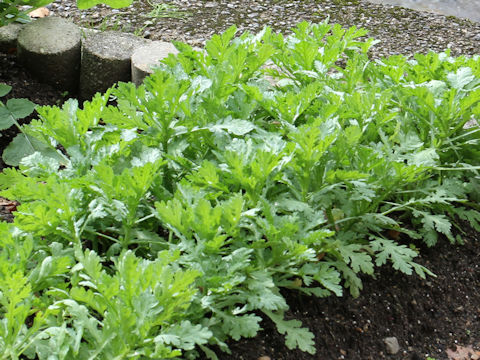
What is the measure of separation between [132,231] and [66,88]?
2.14 metres

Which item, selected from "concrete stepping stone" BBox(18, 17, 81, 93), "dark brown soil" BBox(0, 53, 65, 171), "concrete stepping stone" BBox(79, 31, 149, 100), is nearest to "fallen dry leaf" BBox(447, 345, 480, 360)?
"concrete stepping stone" BBox(79, 31, 149, 100)

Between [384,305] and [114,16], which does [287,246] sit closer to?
[384,305]

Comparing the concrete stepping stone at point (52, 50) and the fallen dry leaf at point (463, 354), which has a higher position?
the concrete stepping stone at point (52, 50)

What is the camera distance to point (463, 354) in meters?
2.33

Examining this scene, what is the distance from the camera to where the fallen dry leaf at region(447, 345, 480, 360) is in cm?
231

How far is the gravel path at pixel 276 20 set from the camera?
4.51m

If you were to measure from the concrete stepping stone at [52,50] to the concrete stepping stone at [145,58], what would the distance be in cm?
42

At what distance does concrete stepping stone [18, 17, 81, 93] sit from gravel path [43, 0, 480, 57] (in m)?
0.44

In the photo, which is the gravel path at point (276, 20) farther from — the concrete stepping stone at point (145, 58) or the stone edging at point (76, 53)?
the concrete stepping stone at point (145, 58)

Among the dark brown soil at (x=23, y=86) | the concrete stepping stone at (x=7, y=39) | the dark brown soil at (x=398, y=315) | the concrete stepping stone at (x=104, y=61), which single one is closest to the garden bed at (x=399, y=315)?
the dark brown soil at (x=398, y=315)

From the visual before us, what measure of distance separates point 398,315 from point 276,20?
2982 millimetres

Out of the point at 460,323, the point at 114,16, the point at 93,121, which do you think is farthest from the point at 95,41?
the point at 460,323

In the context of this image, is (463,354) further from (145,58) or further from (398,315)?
(145,58)

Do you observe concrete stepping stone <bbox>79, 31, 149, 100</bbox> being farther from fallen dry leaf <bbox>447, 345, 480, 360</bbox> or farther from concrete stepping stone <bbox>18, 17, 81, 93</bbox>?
fallen dry leaf <bbox>447, 345, 480, 360</bbox>
